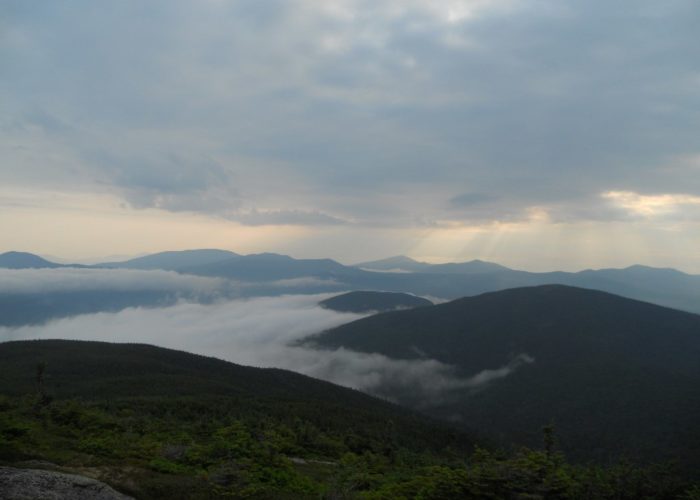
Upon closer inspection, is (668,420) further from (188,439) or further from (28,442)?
(28,442)

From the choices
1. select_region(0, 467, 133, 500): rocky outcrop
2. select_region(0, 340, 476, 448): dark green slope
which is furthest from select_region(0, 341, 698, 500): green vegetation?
select_region(0, 340, 476, 448): dark green slope

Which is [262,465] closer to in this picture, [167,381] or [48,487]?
[48,487]

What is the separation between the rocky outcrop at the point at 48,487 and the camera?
38.9 ft

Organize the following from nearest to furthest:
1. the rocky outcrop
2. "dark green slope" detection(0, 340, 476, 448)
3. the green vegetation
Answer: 1. the rocky outcrop
2. the green vegetation
3. "dark green slope" detection(0, 340, 476, 448)

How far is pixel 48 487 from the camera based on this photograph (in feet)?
41.0

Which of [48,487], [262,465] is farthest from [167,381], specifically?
[48,487]

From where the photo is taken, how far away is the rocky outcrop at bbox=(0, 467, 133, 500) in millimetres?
11867

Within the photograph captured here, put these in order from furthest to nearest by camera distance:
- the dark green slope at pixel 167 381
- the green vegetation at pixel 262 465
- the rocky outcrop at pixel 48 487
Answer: the dark green slope at pixel 167 381 < the green vegetation at pixel 262 465 < the rocky outcrop at pixel 48 487

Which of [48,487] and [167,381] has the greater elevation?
[48,487]

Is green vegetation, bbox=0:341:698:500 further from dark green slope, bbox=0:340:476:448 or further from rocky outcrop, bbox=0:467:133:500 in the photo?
dark green slope, bbox=0:340:476:448

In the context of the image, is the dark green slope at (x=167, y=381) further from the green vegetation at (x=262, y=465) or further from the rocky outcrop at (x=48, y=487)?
the rocky outcrop at (x=48, y=487)

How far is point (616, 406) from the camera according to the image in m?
170

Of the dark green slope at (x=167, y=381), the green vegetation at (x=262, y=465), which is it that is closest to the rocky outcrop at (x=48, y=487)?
the green vegetation at (x=262, y=465)

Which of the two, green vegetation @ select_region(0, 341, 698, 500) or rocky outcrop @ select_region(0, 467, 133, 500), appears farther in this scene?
green vegetation @ select_region(0, 341, 698, 500)
